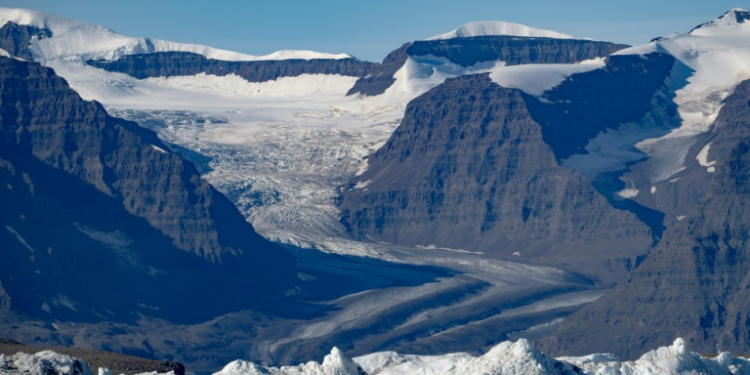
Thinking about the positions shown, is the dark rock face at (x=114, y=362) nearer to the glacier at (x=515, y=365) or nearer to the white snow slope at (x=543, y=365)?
the white snow slope at (x=543, y=365)

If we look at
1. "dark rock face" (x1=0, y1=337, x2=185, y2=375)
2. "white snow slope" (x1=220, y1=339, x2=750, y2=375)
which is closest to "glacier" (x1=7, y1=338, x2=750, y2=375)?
"white snow slope" (x1=220, y1=339, x2=750, y2=375)

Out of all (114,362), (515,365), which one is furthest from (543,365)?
(114,362)

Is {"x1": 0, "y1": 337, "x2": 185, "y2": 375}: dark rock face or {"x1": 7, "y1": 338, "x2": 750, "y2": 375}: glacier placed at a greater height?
{"x1": 7, "y1": 338, "x2": 750, "y2": 375}: glacier

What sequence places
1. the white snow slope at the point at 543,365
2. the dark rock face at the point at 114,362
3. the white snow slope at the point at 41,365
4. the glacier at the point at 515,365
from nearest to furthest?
the white snow slope at the point at 41,365 < the glacier at the point at 515,365 < the white snow slope at the point at 543,365 < the dark rock face at the point at 114,362

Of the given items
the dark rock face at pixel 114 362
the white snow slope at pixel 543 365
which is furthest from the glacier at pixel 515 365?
the dark rock face at pixel 114 362

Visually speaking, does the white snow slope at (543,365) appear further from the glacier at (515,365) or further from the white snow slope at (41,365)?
the white snow slope at (41,365)

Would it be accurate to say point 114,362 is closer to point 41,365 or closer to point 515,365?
point 41,365

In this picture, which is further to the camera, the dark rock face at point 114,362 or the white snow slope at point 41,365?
the dark rock face at point 114,362

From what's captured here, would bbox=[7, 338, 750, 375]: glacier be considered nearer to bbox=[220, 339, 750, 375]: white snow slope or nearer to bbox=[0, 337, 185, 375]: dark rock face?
bbox=[220, 339, 750, 375]: white snow slope

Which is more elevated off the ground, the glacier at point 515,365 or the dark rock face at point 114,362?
the glacier at point 515,365

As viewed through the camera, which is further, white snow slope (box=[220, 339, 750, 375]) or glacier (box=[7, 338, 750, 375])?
white snow slope (box=[220, 339, 750, 375])

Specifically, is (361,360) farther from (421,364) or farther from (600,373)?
(600,373)

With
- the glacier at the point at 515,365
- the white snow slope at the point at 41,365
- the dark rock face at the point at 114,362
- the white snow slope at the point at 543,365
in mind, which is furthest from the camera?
the dark rock face at the point at 114,362
